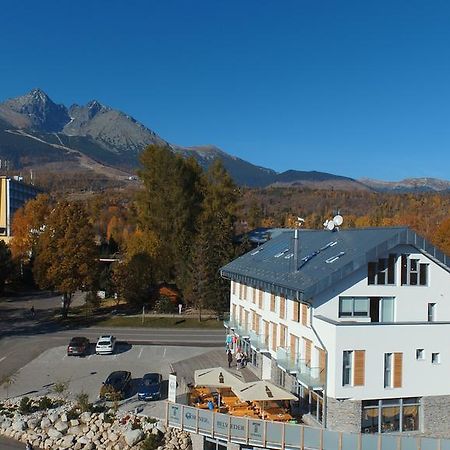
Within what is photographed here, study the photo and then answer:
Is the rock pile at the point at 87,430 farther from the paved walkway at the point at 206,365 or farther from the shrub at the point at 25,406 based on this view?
the paved walkway at the point at 206,365

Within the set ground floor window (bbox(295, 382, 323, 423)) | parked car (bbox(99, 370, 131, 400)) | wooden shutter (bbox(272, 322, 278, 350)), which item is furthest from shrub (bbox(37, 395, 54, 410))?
ground floor window (bbox(295, 382, 323, 423))

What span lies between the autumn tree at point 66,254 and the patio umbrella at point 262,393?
2722cm

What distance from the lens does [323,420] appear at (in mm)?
23203

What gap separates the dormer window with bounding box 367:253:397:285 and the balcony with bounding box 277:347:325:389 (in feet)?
15.1

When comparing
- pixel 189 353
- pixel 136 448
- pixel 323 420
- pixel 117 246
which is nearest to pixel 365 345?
pixel 323 420

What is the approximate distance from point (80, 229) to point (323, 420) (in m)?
31.9

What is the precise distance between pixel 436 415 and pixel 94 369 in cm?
2037

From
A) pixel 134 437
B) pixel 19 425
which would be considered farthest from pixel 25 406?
pixel 134 437

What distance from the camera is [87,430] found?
26453mm

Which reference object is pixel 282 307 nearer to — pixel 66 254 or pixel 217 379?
pixel 217 379

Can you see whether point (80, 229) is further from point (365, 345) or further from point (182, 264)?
point (365, 345)

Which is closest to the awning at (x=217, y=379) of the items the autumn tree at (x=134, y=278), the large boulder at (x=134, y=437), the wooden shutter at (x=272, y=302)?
the large boulder at (x=134, y=437)

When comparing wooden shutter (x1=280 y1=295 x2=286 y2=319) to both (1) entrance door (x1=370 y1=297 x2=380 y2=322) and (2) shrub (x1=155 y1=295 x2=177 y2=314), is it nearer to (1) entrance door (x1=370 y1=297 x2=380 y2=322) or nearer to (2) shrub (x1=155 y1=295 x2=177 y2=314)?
(1) entrance door (x1=370 y1=297 x2=380 y2=322)

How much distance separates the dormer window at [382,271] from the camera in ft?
80.8
